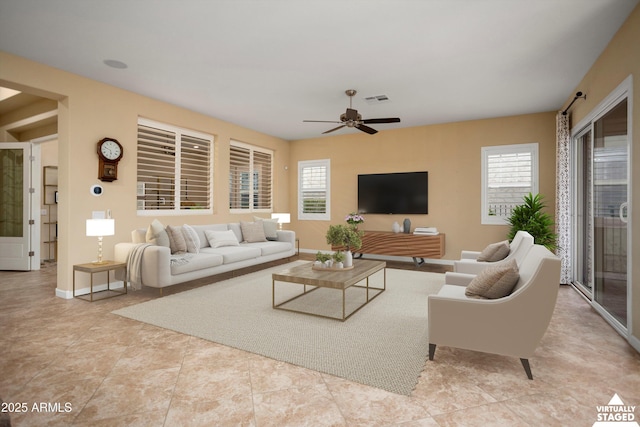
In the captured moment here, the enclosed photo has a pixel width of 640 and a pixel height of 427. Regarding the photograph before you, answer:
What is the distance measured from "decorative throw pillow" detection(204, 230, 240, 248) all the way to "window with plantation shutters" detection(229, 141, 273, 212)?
1.26 meters

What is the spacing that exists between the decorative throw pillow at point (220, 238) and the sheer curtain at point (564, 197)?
517 cm

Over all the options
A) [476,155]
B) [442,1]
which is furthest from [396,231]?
[442,1]

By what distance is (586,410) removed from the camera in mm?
1924

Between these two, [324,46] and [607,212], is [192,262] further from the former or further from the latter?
[607,212]

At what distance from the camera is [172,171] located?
19.1ft

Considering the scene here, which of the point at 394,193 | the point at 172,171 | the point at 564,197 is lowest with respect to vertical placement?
the point at 564,197

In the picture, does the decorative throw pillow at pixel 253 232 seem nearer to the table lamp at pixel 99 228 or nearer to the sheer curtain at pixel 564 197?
the table lamp at pixel 99 228

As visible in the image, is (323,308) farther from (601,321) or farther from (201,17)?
(201,17)

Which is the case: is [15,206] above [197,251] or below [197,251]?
above

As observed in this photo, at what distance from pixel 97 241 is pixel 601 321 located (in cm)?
609

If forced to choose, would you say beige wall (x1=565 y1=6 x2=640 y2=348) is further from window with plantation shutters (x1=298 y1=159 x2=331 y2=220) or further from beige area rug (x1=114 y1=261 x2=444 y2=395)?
window with plantation shutters (x1=298 y1=159 x2=331 y2=220)

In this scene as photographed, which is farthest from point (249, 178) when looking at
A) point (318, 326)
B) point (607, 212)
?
point (607, 212)

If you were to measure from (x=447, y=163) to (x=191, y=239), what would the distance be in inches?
197

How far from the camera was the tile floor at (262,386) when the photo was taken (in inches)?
73.0
